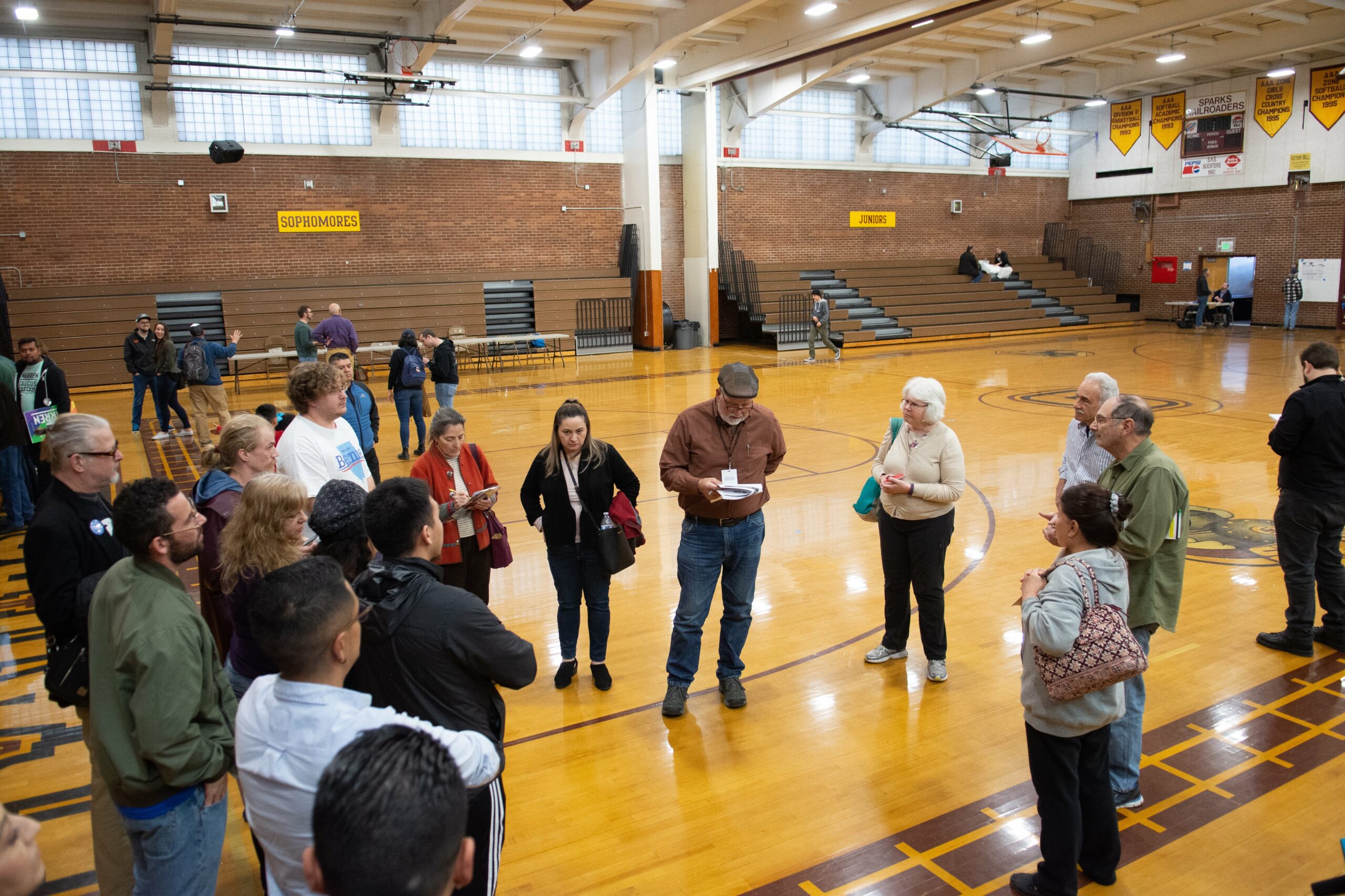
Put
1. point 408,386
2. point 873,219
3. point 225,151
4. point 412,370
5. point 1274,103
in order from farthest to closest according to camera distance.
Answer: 1. point 873,219
2. point 1274,103
3. point 225,151
4. point 408,386
5. point 412,370

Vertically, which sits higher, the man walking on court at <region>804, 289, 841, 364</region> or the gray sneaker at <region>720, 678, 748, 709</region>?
the man walking on court at <region>804, 289, 841, 364</region>

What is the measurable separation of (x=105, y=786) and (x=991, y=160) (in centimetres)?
2758

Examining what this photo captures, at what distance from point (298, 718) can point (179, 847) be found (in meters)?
1.06

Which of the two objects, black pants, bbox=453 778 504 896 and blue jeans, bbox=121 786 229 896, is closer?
black pants, bbox=453 778 504 896

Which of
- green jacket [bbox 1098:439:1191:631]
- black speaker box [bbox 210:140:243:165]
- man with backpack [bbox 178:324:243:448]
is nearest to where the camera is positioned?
green jacket [bbox 1098:439:1191:631]

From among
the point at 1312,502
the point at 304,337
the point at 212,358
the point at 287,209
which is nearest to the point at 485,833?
the point at 1312,502

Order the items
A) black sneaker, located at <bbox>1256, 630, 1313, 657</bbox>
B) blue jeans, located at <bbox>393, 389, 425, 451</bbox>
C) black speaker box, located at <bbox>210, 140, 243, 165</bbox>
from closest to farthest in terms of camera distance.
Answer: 1. black sneaker, located at <bbox>1256, 630, 1313, 657</bbox>
2. blue jeans, located at <bbox>393, 389, 425, 451</bbox>
3. black speaker box, located at <bbox>210, 140, 243, 165</bbox>

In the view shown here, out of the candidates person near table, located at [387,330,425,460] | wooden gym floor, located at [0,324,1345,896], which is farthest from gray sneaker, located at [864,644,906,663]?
person near table, located at [387,330,425,460]

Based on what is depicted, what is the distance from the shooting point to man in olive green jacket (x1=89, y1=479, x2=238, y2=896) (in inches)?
93.7

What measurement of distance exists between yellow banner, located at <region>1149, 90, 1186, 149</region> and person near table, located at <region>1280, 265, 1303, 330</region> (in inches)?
196

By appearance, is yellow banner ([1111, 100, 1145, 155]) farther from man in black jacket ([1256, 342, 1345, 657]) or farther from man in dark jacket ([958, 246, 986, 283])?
man in black jacket ([1256, 342, 1345, 657])

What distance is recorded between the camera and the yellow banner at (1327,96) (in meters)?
22.6

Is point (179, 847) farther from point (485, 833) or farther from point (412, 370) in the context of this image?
point (412, 370)

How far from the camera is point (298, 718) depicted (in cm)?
187
